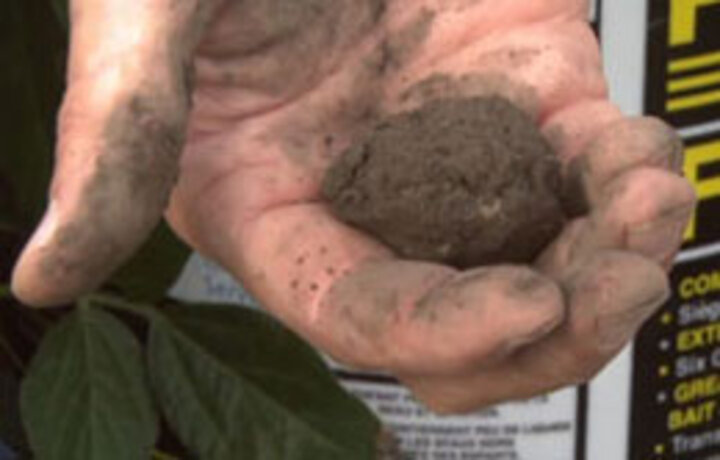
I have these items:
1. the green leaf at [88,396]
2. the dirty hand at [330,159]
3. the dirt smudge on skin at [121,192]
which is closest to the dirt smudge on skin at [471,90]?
the dirty hand at [330,159]

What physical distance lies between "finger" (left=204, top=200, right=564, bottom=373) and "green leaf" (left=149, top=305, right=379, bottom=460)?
0.27 metres

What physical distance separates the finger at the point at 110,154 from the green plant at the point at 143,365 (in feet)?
1.21

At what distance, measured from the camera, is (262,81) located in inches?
35.8

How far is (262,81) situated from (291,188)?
8cm

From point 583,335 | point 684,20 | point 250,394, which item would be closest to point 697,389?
point 684,20

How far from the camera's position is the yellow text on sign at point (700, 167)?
1.30 meters

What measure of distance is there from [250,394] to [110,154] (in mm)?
469

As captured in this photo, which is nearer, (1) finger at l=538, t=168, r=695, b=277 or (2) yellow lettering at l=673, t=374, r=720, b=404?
(1) finger at l=538, t=168, r=695, b=277

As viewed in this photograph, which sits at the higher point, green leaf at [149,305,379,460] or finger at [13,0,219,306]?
finger at [13,0,219,306]

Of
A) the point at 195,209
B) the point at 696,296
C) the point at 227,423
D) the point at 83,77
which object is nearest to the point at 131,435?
the point at 227,423

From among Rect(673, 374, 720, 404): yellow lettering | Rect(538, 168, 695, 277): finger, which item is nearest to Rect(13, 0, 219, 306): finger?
Rect(538, 168, 695, 277): finger

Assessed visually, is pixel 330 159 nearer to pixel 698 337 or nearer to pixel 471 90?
pixel 471 90

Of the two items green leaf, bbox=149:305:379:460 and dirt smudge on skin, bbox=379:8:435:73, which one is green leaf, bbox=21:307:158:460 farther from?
dirt smudge on skin, bbox=379:8:435:73

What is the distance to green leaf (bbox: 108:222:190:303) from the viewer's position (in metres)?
1.20
